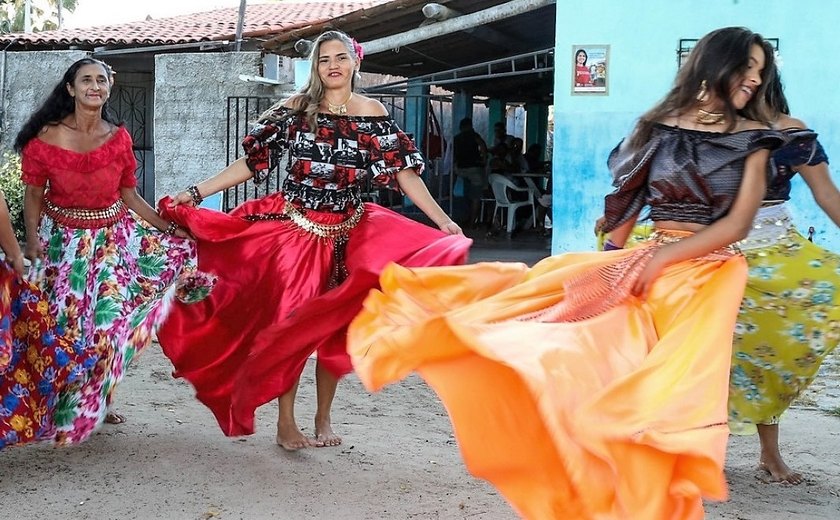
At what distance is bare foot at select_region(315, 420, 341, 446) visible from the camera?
506 cm

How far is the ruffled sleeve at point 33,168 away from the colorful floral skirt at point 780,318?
3.26m

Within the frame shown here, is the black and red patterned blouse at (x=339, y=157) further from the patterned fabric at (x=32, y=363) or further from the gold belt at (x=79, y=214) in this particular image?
the patterned fabric at (x=32, y=363)

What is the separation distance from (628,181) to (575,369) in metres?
1.00

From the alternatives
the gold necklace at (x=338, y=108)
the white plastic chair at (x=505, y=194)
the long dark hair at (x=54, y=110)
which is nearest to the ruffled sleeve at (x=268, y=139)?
the gold necklace at (x=338, y=108)

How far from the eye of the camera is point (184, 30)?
15305 mm

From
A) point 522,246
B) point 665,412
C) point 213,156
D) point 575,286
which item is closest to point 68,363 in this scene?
point 575,286

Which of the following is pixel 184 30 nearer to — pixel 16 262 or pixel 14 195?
pixel 14 195

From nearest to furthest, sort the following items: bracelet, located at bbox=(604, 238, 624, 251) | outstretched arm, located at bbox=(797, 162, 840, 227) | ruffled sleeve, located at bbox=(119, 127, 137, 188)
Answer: bracelet, located at bbox=(604, 238, 624, 251) → outstretched arm, located at bbox=(797, 162, 840, 227) → ruffled sleeve, located at bbox=(119, 127, 137, 188)

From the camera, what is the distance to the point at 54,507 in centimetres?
418

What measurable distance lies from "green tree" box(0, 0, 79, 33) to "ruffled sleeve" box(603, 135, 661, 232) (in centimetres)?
3177

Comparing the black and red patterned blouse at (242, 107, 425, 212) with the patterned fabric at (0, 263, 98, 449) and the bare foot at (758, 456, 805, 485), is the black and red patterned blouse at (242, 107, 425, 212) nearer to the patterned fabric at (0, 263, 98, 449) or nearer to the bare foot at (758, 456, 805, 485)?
the patterned fabric at (0, 263, 98, 449)

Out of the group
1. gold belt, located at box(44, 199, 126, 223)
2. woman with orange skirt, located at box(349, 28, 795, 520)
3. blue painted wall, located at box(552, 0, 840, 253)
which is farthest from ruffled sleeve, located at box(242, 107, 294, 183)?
blue painted wall, located at box(552, 0, 840, 253)

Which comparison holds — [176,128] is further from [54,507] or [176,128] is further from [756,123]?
[756,123]

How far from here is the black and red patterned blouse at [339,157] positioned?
490 cm
